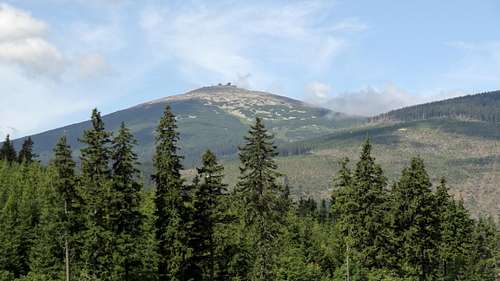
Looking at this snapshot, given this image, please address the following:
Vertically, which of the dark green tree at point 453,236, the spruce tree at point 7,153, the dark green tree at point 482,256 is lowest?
the dark green tree at point 482,256

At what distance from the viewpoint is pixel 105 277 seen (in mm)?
43625

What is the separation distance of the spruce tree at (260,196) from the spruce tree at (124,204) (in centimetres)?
803

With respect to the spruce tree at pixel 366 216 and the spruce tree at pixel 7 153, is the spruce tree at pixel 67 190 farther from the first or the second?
the spruce tree at pixel 7 153

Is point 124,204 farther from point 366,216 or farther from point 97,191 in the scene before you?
point 366,216

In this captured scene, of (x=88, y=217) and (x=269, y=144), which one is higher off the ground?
(x=269, y=144)

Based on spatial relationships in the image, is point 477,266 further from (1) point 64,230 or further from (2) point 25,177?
(2) point 25,177

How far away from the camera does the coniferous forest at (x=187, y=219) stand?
43062 millimetres

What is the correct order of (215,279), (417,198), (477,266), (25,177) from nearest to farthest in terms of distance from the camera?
(215,279) < (417,198) < (477,266) < (25,177)

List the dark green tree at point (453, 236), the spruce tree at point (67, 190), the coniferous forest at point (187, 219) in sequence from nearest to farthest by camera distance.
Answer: the coniferous forest at point (187, 219), the spruce tree at point (67, 190), the dark green tree at point (453, 236)

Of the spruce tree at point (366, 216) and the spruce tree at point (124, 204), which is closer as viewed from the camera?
the spruce tree at point (124, 204)

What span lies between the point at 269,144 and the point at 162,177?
27.4 feet

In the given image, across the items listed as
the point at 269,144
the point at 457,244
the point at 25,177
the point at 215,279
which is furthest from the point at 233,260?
the point at 25,177

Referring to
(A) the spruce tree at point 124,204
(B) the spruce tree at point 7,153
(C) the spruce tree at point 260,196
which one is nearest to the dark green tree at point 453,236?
(C) the spruce tree at point 260,196

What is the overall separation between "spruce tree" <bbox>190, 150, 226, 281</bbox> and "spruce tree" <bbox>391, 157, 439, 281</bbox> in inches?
760
